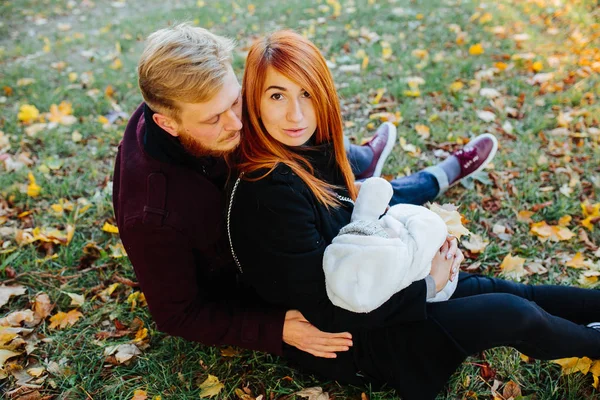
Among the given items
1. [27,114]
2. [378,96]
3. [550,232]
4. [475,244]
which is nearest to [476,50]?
[378,96]

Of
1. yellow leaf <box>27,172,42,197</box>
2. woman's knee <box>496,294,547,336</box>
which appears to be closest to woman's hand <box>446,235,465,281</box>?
woman's knee <box>496,294,547,336</box>

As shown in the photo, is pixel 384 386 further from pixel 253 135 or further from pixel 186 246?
pixel 253 135

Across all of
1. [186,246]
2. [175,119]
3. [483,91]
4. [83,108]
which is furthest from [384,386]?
[83,108]

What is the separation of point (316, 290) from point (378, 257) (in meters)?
0.28

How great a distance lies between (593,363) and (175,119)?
1.93m

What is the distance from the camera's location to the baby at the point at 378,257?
1.70m

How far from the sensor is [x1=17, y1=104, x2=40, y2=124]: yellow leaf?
13.5 feet

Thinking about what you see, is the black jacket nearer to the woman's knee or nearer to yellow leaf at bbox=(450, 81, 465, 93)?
the woman's knee

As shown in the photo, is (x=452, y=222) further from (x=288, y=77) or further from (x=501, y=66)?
(x=501, y=66)

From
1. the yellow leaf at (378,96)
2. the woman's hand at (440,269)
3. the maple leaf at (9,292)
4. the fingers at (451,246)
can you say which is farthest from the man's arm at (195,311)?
the yellow leaf at (378,96)

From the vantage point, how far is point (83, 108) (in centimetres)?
427

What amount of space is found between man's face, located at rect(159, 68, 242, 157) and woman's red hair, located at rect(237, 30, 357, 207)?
0.25 ft

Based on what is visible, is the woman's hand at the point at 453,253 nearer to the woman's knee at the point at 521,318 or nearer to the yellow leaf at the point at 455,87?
the woman's knee at the point at 521,318

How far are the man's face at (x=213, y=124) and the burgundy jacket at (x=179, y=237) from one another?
0.16 feet
